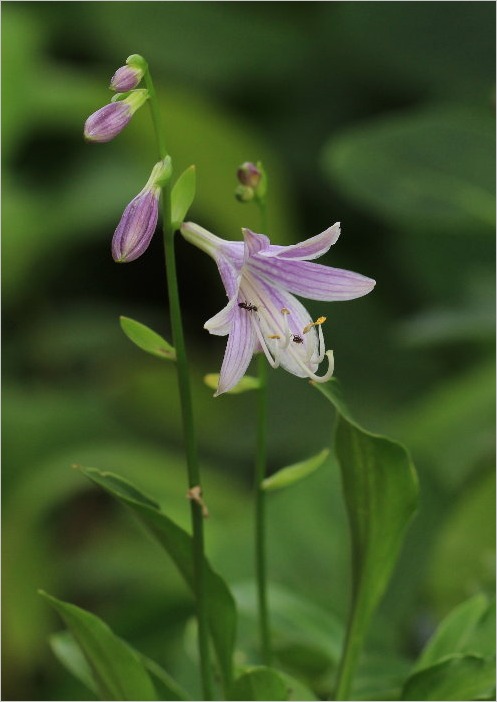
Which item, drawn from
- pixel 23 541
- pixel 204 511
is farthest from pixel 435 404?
pixel 204 511

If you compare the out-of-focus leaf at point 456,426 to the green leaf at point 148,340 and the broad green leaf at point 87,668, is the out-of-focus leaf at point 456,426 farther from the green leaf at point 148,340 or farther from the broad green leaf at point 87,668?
the green leaf at point 148,340

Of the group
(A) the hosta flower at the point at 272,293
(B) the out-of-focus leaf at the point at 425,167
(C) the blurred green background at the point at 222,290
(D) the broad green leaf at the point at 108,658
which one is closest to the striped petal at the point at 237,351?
(A) the hosta flower at the point at 272,293

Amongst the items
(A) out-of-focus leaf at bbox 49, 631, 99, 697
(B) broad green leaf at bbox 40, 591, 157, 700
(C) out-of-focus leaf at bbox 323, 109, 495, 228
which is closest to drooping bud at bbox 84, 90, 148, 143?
(B) broad green leaf at bbox 40, 591, 157, 700

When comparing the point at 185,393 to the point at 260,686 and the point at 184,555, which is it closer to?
the point at 184,555

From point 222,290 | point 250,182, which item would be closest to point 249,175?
point 250,182

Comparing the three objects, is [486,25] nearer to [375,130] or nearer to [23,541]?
[375,130]

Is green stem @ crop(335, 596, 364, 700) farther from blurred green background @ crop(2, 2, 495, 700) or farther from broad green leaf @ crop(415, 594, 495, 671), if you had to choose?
blurred green background @ crop(2, 2, 495, 700)
